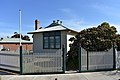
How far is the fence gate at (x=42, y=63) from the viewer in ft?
45.7

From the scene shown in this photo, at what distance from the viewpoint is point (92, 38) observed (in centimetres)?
2062

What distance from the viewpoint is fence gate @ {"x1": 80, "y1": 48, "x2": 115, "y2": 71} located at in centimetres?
1470

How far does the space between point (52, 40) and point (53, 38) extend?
0.30 m

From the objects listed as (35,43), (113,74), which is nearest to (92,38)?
(113,74)

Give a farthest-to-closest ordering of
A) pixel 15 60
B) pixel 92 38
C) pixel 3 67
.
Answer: pixel 92 38
pixel 3 67
pixel 15 60

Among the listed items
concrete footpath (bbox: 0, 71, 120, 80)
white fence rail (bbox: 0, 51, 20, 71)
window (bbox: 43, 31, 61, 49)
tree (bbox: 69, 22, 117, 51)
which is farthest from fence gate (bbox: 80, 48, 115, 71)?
window (bbox: 43, 31, 61, 49)

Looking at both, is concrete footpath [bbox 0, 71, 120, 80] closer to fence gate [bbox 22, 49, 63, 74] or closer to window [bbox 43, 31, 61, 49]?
fence gate [bbox 22, 49, 63, 74]

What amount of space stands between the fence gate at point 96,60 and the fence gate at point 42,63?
1.59 metres

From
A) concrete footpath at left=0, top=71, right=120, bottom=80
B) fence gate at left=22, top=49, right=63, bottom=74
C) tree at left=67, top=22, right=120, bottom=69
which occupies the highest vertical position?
tree at left=67, top=22, right=120, bottom=69

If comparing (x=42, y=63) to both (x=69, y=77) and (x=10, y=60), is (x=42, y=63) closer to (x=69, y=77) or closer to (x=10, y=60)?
(x=69, y=77)

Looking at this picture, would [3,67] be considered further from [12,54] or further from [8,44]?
[8,44]

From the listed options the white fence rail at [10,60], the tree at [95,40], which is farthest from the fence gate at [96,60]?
the white fence rail at [10,60]

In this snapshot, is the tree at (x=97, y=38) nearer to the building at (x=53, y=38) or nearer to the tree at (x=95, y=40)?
the tree at (x=95, y=40)

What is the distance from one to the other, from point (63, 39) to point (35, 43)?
4903 mm
